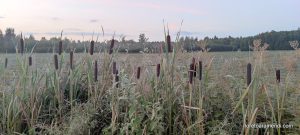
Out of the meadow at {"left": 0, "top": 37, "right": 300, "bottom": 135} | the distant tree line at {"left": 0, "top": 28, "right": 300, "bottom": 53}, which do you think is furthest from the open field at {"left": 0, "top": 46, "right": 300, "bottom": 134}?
the distant tree line at {"left": 0, "top": 28, "right": 300, "bottom": 53}

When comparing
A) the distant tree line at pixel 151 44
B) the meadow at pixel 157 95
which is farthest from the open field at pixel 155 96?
the distant tree line at pixel 151 44

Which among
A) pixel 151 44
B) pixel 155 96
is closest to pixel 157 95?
pixel 155 96

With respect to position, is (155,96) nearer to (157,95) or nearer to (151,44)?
(157,95)

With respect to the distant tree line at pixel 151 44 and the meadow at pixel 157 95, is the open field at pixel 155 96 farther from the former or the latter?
the distant tree line at pixel 151 44

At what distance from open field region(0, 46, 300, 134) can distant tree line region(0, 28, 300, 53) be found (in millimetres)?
276

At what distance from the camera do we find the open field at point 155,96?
3.57 metres

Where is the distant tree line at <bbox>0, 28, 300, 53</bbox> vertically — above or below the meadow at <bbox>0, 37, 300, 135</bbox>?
above

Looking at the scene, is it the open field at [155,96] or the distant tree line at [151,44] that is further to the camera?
the distant tree line at [151,44]

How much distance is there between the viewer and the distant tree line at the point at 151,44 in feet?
15.9

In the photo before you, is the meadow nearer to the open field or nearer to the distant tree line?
the open field

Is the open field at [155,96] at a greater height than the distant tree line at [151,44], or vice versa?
the distant tree line at [151,44]

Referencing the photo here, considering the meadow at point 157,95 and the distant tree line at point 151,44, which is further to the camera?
the distant tree line at point 151,44

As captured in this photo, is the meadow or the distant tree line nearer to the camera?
the meadow

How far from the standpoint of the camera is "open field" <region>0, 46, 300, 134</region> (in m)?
3.57
